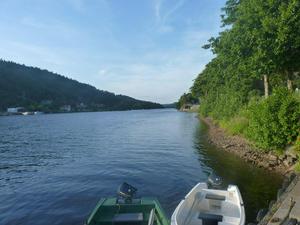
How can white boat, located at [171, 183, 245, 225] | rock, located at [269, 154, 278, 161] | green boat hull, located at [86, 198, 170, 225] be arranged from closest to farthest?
white boat, located at [171, 183, 245, 225] → green boat hull, located at [86, 198, 170, 225] → rock, located at [269, 154, 278, 161]

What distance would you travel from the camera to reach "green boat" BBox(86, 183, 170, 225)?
11.0 metres

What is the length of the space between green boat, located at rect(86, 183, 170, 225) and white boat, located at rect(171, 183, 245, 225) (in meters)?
0.80

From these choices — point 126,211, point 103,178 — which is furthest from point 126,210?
point 103,178

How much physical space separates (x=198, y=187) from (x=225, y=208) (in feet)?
4.58

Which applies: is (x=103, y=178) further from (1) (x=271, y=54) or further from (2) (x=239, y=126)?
(2) (x=239, y=126)

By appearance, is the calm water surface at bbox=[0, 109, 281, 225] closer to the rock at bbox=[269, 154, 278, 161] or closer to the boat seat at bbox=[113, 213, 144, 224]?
the rock at bbox=[269, 154, 278, 161]

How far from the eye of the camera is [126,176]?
21031 mm

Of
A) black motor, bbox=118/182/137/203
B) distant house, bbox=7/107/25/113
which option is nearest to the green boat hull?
black motor, bbox=118/182/137/203

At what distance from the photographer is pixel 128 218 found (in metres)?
11.1

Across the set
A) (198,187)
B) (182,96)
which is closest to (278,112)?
(198,187)

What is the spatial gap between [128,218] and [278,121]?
13.7 m

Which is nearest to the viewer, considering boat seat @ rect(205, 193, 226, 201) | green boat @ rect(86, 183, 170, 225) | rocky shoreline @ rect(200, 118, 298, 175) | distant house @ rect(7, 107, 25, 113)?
green boat @ rect(86, 183, 170, 225)

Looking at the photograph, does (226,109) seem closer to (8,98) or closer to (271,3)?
(271,3)

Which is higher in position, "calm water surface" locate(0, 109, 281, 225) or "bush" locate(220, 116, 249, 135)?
"bush" locate(220, 116, 249, 135)
